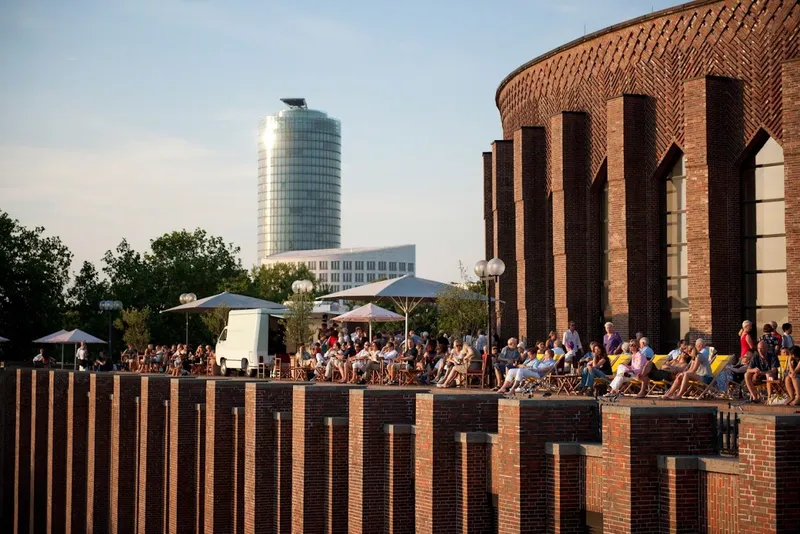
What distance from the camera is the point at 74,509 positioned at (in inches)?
1615

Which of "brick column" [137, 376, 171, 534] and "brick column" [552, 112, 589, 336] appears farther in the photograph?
"brick column" [552, 112, 589, 336]

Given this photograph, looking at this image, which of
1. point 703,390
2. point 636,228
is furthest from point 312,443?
point 636,228

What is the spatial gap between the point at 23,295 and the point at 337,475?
2454 inches

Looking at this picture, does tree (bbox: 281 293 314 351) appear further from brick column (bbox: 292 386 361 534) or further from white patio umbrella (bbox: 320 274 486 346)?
brick column (bbox: 292 386 361 534)

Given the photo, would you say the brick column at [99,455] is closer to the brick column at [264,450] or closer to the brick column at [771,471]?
the brick column at [264,450]

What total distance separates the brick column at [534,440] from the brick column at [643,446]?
142 centimetres

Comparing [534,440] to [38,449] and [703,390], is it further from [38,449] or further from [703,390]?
[38,449]

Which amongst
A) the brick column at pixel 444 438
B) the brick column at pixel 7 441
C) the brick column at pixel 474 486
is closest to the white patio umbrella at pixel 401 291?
the brick column at pixel 444 438

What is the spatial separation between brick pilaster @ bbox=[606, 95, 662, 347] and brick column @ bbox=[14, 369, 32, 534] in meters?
23.5

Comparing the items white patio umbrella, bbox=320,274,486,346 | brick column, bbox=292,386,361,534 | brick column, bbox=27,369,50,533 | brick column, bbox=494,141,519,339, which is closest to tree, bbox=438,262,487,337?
brick column, bbox=494,141,519,339

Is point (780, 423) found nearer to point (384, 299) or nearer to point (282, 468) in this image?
point (282, 468)

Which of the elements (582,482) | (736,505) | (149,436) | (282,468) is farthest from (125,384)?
(736,505)

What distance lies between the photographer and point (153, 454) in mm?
33750

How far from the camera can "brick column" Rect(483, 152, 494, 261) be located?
5138 centimetres
